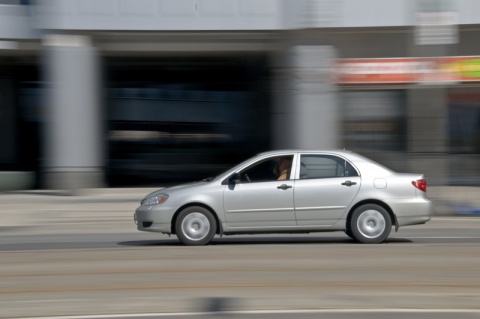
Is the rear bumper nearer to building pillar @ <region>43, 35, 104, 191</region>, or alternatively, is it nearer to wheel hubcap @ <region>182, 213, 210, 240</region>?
wheel hubcap @ <region>182, 213, 210, 240</region>

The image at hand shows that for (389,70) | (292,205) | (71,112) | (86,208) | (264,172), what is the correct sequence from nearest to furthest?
(292,205), (264,172), (86,208), (71,112), (389,70)

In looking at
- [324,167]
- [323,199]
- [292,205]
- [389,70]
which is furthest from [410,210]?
[389,70]

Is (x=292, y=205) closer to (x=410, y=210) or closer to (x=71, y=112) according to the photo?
(x=410, y=210)

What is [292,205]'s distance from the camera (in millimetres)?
12344

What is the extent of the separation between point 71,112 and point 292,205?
1322cm

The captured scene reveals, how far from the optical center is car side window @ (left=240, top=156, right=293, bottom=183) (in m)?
12.6

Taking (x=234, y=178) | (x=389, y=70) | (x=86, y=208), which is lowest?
(x=86, y=208)

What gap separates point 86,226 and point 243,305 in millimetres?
Answer: 10332

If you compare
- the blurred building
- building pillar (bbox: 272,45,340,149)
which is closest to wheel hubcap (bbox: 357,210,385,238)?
the blurred building

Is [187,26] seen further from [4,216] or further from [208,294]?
[208,294]

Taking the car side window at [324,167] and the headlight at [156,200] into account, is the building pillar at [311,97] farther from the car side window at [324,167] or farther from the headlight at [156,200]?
the headlight at [156,200]

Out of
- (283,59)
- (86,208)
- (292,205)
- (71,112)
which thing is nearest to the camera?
(292,205)

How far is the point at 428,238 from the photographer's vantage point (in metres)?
13.8

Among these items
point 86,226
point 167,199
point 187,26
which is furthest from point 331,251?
point 187,26
